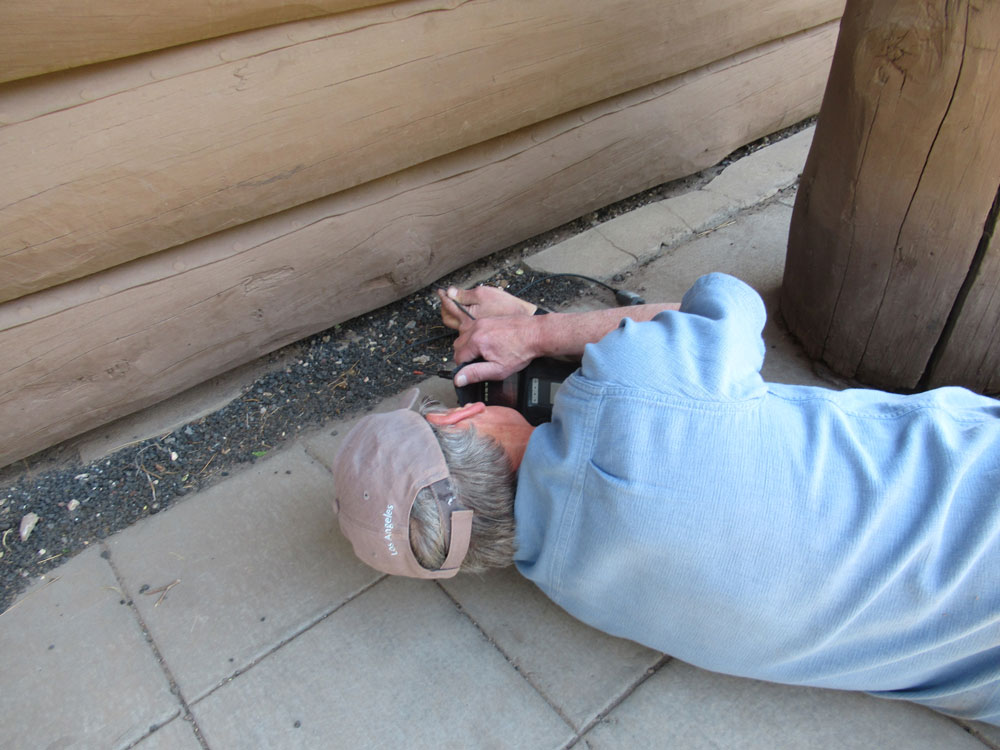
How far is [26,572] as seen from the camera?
173 cm

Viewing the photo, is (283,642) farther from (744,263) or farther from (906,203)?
(744,263)

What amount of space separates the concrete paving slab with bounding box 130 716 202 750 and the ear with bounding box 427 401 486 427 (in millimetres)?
829

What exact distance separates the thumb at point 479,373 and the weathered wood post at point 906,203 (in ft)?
3.27

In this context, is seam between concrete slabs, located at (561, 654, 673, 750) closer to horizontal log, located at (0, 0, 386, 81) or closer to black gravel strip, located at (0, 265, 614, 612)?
black gravel strip, located at (0, 265, 614, 612)

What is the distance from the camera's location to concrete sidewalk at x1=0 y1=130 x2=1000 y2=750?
1360 millimetres

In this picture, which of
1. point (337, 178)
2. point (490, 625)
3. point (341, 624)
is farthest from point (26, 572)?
point (337, 178)

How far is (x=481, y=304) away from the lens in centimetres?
209

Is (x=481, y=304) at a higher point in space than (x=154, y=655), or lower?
higher

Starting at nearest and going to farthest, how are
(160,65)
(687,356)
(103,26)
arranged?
(687,356) < (103,26) < (160,65)

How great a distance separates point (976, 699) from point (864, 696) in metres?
0.21

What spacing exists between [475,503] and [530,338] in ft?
2.15

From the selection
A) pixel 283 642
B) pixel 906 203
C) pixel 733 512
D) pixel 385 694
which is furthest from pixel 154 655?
pixel 906 203

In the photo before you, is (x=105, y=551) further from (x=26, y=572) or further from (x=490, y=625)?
(x=490, y=625)

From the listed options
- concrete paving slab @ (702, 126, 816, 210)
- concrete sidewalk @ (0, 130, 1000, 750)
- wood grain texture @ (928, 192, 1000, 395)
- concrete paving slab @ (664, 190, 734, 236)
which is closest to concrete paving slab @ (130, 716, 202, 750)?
concrete sidewalk @ (0, 130, 1000, 750)
